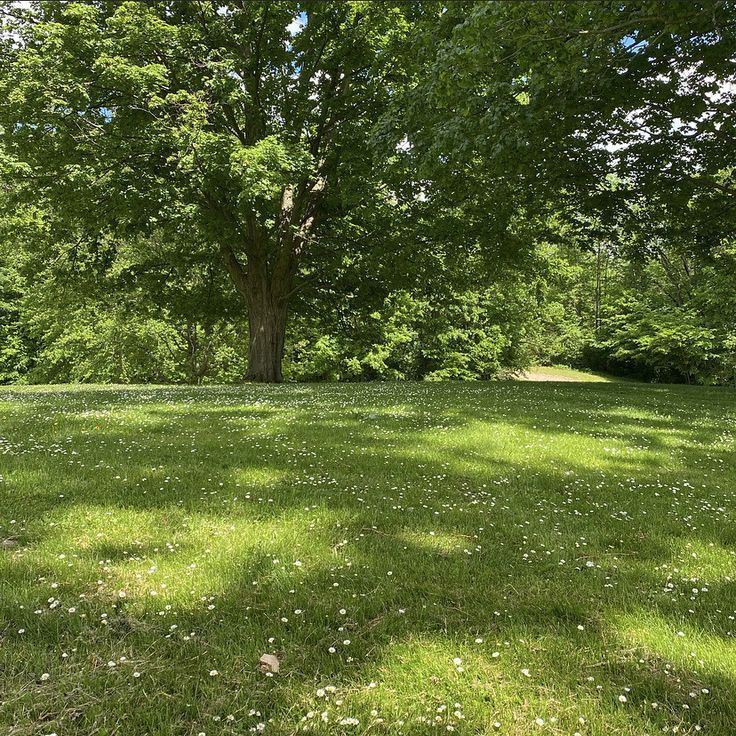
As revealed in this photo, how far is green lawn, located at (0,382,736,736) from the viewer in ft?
7.57

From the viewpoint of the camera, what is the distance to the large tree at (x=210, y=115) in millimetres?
14391

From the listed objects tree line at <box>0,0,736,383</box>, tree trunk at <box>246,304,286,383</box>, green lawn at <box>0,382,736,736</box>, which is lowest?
green lawn at <box>0,382,736,736</box>

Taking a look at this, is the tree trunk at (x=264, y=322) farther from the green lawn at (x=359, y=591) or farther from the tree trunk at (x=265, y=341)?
the green lawn at (x=359, y=591)

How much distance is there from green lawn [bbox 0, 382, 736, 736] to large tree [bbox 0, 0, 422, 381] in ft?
34.9

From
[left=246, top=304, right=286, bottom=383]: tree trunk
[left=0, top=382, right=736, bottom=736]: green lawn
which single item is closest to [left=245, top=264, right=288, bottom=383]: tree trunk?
[left=246, top=304, right=286, bottom=383]: tree trunk

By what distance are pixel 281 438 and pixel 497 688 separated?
535cm

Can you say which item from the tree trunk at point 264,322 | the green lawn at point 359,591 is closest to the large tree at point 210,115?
the tree trunk at point 264,322

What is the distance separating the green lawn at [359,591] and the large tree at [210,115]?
34.9 feet

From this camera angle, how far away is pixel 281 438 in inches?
292

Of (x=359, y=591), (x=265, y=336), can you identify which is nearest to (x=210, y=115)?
(x=265, y=336)

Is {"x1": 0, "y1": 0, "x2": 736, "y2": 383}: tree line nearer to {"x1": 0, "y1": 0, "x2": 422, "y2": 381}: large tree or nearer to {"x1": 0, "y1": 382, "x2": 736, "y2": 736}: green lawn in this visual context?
{"x1": 0, "y1": 0, "x2": 422, "y2": 381}: large tree

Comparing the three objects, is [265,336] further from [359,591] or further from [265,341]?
[359,591]

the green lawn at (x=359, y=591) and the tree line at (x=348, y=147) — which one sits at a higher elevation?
the tree line at (x=348, y=147)

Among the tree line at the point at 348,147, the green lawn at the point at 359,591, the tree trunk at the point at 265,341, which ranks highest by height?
the tree line at the point at 348,147
